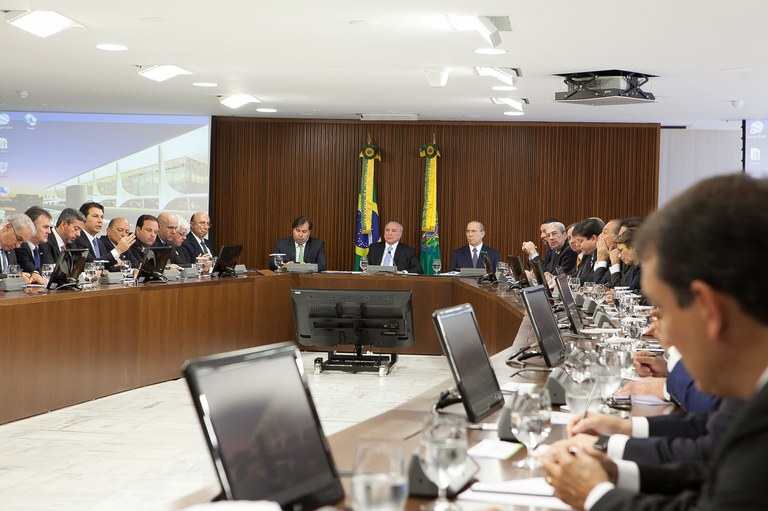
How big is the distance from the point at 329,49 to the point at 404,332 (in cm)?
261

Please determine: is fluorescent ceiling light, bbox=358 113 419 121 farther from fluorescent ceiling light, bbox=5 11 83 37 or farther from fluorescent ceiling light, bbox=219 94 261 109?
fluorescent ceiling light, bbox=5 11 83 37

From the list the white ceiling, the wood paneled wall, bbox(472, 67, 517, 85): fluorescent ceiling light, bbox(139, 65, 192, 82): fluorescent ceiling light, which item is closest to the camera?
the white ceiling

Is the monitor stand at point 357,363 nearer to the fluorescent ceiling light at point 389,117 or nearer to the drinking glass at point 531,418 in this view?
the fluorescent ceiling light at point 389,117

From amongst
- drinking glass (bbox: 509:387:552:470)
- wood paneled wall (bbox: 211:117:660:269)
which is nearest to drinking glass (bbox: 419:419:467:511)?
drinking glass (bbox: 509:387:552:470)

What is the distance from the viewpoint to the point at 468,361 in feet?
8.71

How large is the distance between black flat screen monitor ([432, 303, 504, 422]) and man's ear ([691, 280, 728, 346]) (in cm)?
124

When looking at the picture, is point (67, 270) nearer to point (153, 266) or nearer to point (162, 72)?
point (153, 266)

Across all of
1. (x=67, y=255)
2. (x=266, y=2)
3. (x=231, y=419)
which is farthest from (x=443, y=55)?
(x=231, y=419)

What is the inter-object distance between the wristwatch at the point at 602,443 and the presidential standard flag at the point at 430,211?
10918 mm

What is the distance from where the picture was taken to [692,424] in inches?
93.0

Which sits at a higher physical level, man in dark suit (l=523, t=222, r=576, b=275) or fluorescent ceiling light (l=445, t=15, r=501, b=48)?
fluorescent ceiling light (l=445, t=15, r=501, b=48)

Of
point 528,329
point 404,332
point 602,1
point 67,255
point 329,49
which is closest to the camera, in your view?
point 528,329

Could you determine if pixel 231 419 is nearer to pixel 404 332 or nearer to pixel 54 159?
pixel 404 332

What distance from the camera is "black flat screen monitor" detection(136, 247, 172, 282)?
782 centimetres
